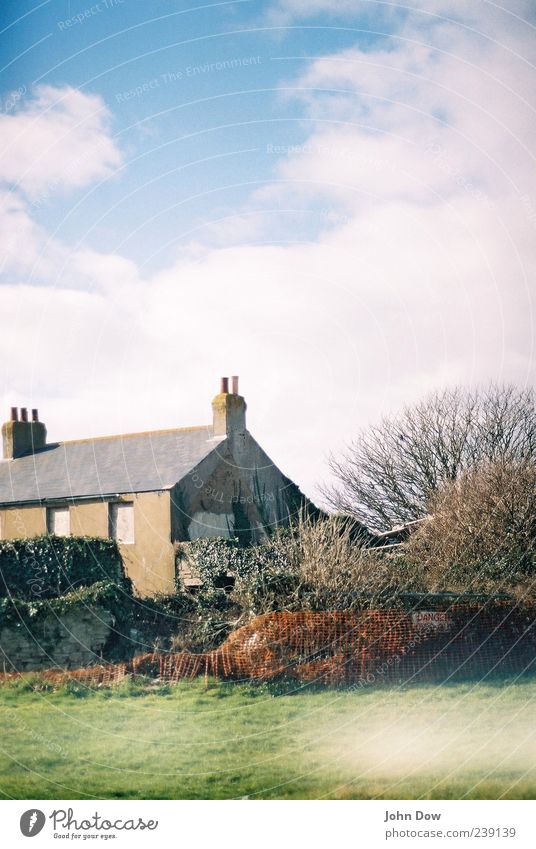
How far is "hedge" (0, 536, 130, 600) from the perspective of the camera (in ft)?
59.0

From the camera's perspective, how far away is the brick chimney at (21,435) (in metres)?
26.8

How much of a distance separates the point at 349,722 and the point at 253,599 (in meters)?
4.48

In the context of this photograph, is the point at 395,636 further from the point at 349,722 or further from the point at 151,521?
the point at 151,521

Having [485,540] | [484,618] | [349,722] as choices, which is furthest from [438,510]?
[349,722]

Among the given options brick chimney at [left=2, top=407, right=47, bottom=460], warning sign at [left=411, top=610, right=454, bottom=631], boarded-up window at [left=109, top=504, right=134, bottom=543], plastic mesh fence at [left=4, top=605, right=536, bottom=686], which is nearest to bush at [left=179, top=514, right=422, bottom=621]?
warning sign at [left=411, top=610, right=454, bottom=631]

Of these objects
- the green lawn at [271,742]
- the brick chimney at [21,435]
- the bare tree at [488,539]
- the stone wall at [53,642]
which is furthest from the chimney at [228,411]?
the green lawn at [271,742]

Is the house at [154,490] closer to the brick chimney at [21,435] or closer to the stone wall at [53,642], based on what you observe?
the brick chimney at [21,435]

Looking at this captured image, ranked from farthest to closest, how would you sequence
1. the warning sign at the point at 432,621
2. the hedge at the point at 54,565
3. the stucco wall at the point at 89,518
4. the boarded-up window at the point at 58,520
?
the boarded-up window at the point at 58,520 < the stucco wall at the point at 89,518 < the hedge at the point at 54,565 < the warning sign at the point at 432,621

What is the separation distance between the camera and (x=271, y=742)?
10.3 metres

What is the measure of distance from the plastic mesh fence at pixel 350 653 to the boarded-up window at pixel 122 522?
28.6ft

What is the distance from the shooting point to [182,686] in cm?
1295

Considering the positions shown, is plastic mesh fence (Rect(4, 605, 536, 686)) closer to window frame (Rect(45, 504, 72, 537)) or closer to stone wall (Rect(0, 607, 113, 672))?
stone wall (Rect(0, 607, 113, 672))

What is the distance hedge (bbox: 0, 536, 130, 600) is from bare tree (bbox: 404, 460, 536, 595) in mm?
6226

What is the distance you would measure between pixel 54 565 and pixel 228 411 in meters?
7.17
